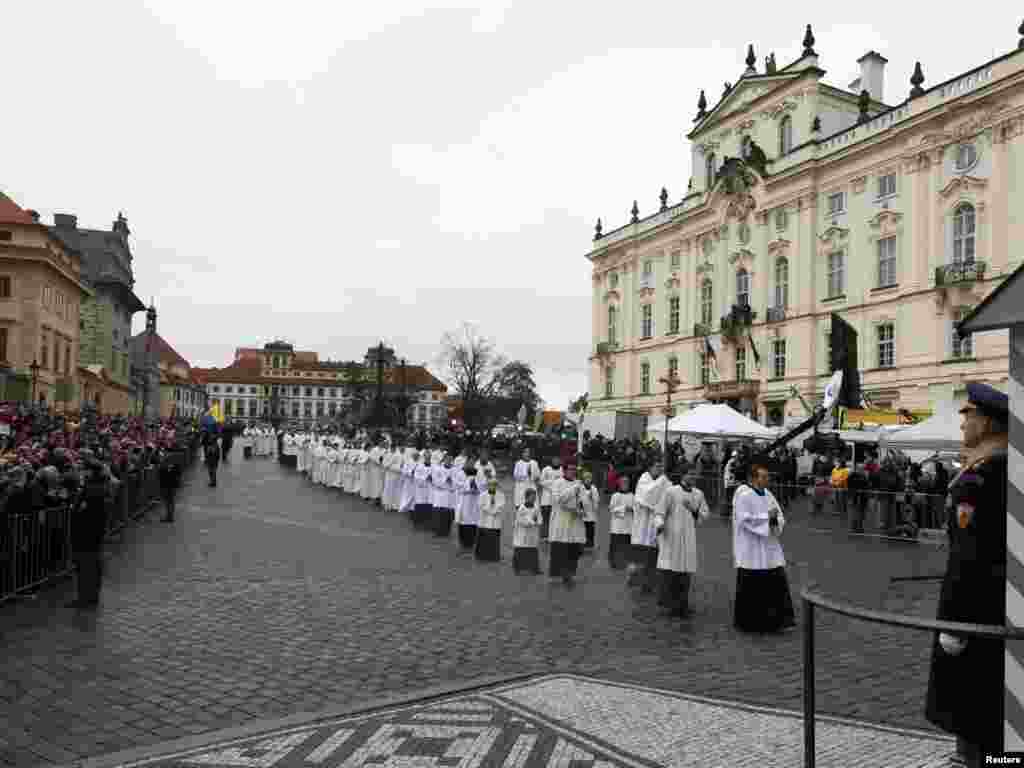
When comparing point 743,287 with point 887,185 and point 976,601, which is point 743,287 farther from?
point 976,601

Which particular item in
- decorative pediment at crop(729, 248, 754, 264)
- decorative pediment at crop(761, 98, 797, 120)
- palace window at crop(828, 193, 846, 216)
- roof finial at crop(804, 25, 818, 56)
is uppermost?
roof finial at crop(804, 25, 818, 56)

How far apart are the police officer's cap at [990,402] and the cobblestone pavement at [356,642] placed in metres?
1.23

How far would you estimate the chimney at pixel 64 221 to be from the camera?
7394 centimetres

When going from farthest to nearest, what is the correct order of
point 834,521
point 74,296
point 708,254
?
point 74,296
point 708,254
point 834,521

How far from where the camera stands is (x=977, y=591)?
428 centimetres

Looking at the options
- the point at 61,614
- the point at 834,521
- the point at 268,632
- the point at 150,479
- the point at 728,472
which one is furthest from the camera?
the point at 728,472

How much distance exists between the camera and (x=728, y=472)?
866 inches

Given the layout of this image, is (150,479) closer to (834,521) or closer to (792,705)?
(834,521)

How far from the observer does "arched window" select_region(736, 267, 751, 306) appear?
4444 centimetres

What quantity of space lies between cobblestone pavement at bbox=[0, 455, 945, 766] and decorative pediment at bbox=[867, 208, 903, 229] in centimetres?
2562

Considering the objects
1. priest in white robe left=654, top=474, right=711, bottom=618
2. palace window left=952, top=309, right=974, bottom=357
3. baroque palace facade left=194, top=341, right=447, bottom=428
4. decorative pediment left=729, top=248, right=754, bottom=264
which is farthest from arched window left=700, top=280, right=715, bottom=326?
baroque palace facade left=194, top=341, right=447, bottom=428

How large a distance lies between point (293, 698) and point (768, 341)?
39.3 metres

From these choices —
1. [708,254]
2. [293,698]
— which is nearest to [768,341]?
[708,254]

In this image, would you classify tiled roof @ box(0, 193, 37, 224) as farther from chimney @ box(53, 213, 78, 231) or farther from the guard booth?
the guard booth
